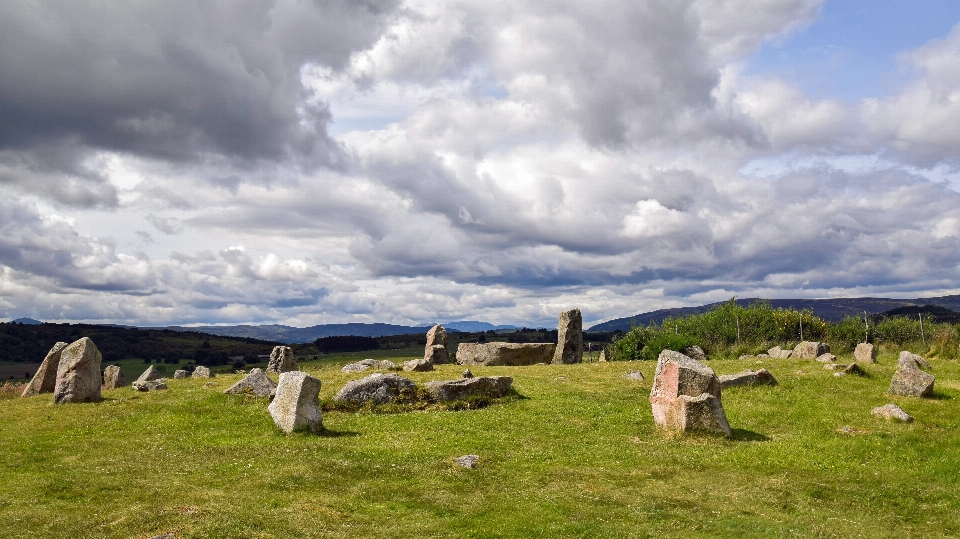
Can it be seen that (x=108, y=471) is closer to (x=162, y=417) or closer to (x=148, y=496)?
(x=148, y=496)

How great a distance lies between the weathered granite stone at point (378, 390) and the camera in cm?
2828

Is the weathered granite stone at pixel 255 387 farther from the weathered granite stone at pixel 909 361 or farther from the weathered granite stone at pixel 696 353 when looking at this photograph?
the weathered granite stone at pixel 696 353

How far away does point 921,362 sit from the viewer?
36094 millimetres

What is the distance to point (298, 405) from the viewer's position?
23453 mm

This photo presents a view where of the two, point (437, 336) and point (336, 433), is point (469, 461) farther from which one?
point (437, 336)

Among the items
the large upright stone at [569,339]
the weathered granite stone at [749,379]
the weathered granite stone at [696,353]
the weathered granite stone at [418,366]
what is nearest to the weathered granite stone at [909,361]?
the weathered granite stone at [749,379]

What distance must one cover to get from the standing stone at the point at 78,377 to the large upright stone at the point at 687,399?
2360 centimetres

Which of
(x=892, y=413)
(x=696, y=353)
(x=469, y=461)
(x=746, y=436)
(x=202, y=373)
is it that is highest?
(x=696, y=353)

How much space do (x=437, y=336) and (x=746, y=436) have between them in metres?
29.9

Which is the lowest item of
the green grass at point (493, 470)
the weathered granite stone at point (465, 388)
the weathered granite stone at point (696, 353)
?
the green grass at point (493, 470)

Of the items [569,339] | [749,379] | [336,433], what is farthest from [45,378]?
[749,379]

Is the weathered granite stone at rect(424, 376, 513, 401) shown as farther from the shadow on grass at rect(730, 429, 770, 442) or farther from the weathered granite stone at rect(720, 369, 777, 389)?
the shadow on grass at rect(730, 429, 770, 442)

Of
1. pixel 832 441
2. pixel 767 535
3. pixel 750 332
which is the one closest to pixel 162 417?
pixel 767 535

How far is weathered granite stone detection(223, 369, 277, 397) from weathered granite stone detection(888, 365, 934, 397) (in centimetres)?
2616
